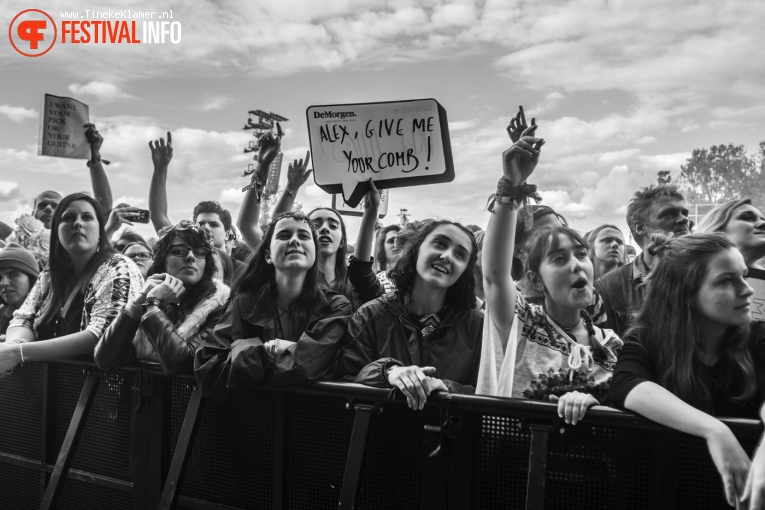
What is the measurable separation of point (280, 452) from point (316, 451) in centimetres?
15

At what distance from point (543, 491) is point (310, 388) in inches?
36.3

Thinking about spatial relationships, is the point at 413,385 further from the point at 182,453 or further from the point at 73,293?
the point at 73,293

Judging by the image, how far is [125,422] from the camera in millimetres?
2936

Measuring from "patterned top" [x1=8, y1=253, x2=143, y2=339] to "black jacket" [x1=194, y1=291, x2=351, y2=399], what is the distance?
627mm

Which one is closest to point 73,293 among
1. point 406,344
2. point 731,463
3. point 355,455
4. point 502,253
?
point 406,344

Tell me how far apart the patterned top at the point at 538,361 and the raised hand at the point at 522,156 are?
0.52 m

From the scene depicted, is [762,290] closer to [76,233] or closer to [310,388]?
[310,388]

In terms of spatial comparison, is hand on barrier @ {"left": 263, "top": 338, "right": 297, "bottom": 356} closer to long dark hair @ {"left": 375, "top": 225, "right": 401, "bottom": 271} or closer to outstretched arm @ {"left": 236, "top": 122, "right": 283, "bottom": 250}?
outstretched arm @ {"left": 236, "top": 122, "right": 283, "bottom": 250}

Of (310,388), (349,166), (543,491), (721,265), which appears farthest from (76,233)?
(721,265)

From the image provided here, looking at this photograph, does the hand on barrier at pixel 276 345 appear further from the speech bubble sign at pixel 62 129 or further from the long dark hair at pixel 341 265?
the speech bubble sign at pixel 62 129

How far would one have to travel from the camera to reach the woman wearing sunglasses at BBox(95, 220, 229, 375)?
2762 mm

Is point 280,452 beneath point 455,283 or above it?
beneath

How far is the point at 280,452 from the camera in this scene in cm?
246

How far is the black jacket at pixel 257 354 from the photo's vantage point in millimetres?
2445
